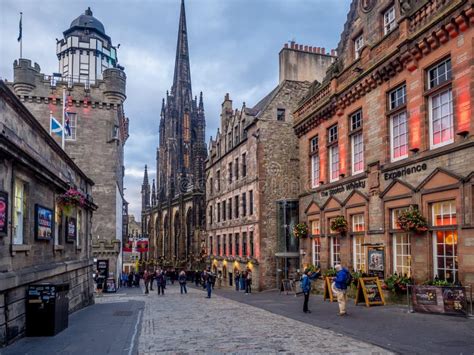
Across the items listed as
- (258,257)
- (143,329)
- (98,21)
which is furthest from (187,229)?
(143,329)

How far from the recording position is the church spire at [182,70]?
4259 inches

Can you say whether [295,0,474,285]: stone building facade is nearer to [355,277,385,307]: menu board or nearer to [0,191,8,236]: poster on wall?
[355,277,385,307]: menu board

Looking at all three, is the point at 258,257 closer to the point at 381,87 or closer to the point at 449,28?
the point at 381,87

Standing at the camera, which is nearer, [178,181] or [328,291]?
[328,291]

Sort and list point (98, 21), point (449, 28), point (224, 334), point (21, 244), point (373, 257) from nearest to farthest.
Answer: point (21, 244) → point (224, 334) → point (449, 28) → point (373, 257) → point (98, 21)

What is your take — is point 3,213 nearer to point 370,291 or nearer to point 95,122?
point 370,291

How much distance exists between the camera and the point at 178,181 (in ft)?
283

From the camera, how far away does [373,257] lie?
18.5m

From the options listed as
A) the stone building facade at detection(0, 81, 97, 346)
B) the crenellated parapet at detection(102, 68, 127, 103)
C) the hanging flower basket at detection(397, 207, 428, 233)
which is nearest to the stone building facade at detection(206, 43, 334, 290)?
the crenellated parapet at detection(102, 68, 127, 103)

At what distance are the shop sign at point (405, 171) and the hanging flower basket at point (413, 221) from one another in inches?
53.2

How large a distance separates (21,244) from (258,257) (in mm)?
22684

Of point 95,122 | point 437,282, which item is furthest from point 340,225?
point 95,122

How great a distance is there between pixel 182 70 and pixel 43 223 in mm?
102146

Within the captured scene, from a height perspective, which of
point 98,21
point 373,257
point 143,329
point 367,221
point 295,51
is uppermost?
point 98,21
